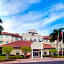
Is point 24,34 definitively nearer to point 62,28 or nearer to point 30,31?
point 30,31

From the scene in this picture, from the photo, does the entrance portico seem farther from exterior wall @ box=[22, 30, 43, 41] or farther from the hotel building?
exterior wall @ box=[22, 30, 43, 41]

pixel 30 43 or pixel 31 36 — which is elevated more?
pixel 31 36

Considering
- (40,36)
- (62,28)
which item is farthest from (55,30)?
(40,36)

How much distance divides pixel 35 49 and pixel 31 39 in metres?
13.0

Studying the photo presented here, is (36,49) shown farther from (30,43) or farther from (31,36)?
(31,36)

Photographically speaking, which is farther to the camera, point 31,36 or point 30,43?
point 31,36

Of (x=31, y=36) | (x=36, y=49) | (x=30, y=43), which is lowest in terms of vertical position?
(x=36, y=49)

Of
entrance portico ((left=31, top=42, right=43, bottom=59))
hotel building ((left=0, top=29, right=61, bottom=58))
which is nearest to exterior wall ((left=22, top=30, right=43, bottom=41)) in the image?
hotel building ((left=0, top=29, right=61, bottom=58))

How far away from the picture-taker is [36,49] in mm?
57188

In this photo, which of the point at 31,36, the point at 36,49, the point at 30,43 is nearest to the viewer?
the point at 36,49

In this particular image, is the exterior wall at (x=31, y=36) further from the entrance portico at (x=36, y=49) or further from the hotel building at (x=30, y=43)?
the entrance portico at (x=36, y=49)

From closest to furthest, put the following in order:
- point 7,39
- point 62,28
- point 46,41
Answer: point 62,28 → point 7,39 → point 46,41

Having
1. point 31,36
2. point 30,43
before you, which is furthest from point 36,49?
point 31,36

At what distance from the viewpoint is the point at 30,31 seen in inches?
2741
